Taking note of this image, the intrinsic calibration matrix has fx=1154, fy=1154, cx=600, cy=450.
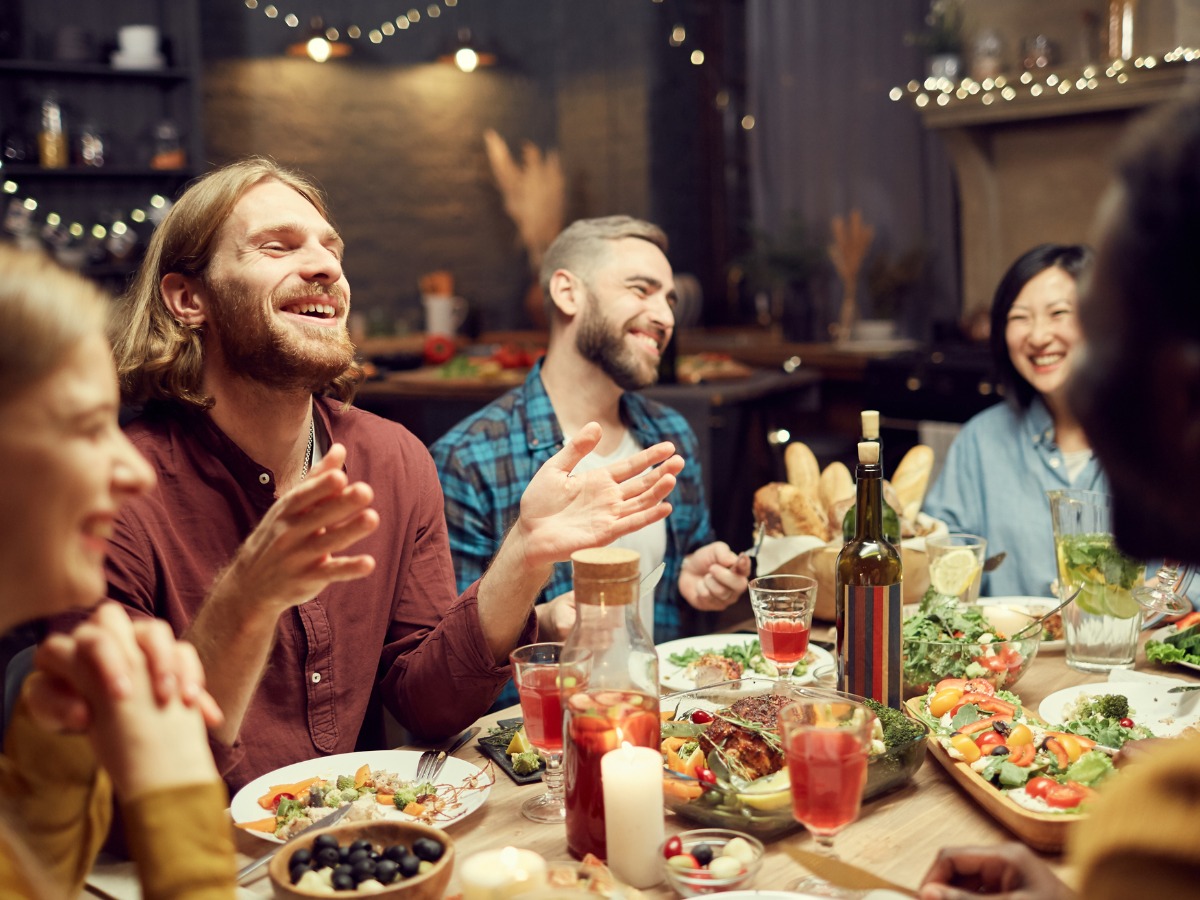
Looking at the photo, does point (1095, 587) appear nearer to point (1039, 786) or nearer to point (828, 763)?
point (1039, 786)

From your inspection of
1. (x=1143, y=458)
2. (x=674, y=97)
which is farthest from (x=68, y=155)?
(x=1143, y=458)

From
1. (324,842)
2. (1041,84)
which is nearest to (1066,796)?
(324,842)

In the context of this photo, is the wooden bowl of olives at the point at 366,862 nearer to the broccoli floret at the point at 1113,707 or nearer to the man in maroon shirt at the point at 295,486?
the man in maroon shirt at the point at 295,486

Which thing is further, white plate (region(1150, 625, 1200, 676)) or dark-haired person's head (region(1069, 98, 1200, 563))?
white plate (region(1150, 625, 1200, 676))

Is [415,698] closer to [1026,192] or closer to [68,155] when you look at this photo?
[1026,192]

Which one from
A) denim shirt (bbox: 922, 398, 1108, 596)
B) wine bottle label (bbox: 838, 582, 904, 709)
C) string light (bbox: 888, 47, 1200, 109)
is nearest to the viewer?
wine bottle label (bbox: 838, 582, 904, 709)

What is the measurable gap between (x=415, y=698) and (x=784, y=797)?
2.13 feet

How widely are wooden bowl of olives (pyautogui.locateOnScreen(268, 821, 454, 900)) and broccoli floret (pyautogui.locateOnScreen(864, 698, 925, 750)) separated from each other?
0.54 meters

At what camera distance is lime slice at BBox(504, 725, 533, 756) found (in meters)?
1.47

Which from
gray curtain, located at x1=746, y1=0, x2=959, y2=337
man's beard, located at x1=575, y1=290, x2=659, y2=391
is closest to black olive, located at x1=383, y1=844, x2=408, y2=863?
man's beard, located at x1=575, y1=290, x2=659, y2=391

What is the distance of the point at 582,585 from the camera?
3.92 ft

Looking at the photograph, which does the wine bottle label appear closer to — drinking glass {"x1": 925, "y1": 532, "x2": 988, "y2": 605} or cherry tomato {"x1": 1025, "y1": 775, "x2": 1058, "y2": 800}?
cherry tomato {"x1": 1025, "y1": 775, "x2": 1058, "y2": 800}

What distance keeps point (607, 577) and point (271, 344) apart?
0.83m

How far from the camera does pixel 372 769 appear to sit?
144 centimetres
